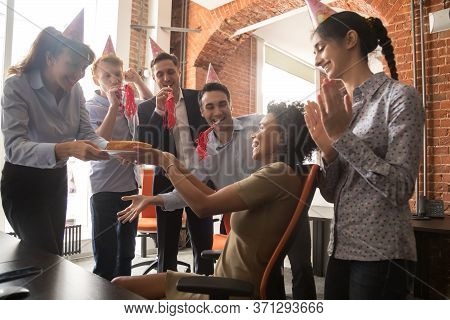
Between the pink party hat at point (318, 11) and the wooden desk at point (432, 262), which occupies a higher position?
the pink party hat at point (318, 11)

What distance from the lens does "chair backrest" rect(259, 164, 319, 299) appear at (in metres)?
0.81

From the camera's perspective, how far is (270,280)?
33.0 inches

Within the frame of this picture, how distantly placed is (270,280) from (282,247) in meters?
0.09

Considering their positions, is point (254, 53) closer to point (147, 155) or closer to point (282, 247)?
point (147, 155)

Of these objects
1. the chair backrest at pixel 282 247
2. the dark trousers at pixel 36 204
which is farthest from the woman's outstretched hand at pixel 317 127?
the dark trousers at pixel 36 204

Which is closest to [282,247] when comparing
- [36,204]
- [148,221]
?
[36,204]

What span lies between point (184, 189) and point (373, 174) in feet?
1.67

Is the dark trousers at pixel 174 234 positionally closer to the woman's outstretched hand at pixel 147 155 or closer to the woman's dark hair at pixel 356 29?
the woman's outstretched hand at pixel 147 155

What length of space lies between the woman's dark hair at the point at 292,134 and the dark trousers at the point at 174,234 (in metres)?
0.71

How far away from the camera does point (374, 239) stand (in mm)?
765

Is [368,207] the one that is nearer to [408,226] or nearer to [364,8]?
[408,226]

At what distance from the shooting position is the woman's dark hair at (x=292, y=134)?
1.05 m

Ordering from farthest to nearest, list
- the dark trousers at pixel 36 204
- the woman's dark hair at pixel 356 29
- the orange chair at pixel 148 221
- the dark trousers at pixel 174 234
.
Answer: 1. the orange chair at pixel 148 221
2. the dark trousers at pixel 174 234
3. the dark trousers at pixel 36 204
4. the woman's dark hair at pixel 356 29

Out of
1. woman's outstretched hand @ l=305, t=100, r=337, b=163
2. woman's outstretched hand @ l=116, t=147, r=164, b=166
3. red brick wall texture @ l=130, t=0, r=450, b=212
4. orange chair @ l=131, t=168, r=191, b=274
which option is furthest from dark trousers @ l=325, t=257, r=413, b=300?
red brick wall texture @ l=130, t=0, r=450, b=212
